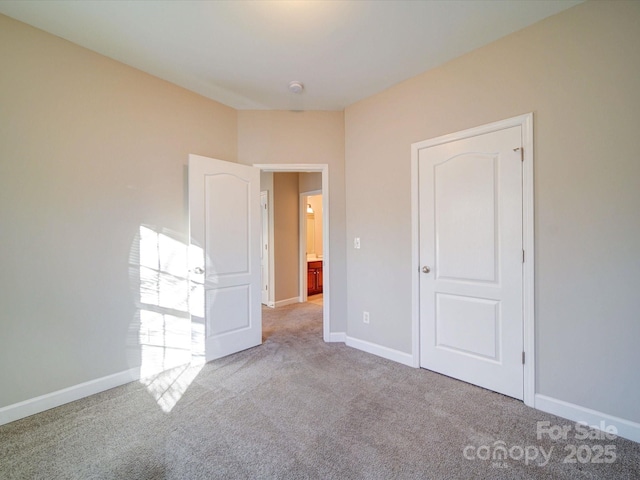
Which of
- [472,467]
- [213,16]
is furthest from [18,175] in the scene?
[472,467]

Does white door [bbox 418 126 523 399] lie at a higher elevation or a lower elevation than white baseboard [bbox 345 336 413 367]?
higher

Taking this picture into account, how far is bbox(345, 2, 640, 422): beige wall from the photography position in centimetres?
171

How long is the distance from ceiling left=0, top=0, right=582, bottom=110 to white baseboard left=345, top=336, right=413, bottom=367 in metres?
2.64

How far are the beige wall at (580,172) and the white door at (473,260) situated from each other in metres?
0.15

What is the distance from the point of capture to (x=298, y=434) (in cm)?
178

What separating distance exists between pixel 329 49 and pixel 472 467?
114 inches

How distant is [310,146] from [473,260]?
2086mm

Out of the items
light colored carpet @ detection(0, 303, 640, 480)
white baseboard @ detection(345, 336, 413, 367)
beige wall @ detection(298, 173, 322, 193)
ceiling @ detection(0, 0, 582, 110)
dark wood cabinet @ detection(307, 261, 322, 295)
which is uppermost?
ceiling @ detection(0, 0, 582, 110)

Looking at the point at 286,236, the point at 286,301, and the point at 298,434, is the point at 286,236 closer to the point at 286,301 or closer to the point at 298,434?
the point at 286,301

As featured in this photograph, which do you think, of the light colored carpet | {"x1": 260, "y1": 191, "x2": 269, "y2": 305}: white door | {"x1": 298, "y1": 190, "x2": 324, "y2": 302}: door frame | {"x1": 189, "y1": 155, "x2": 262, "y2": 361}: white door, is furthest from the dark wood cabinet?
the light colored carpet

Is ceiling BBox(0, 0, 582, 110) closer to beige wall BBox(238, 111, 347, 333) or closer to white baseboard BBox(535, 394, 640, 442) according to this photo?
beige wall BBox(238, 111, 347, 333)

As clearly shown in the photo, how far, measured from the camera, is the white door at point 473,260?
2.14 meters

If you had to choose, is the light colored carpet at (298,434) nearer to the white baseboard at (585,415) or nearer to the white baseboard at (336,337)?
the white baseboard at (585,415)

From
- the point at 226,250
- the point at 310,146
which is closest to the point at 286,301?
the point at 226,250
